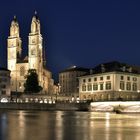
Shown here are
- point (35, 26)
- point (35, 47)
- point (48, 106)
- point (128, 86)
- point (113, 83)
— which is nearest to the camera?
point (48, 106)

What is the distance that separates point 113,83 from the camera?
359ft

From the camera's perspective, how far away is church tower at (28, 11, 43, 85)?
166 m

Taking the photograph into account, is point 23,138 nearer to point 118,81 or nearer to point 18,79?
point 118,81

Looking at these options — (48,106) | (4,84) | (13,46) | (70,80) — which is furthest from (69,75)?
(48,106)

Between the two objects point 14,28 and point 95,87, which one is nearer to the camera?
point 95,87

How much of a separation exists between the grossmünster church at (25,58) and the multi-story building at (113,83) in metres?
46.3

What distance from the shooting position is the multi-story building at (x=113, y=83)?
359 ft

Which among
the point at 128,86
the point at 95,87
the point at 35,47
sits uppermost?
the point at 35,47

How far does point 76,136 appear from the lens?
27094 millimetres

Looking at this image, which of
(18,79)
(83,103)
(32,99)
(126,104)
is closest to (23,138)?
(126,104)

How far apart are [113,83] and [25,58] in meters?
72.7

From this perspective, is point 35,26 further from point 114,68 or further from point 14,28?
point 114,68

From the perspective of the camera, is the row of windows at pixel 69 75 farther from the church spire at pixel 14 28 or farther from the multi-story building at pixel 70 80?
the church spire at pixel 14 28

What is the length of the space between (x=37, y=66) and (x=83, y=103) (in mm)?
64874
